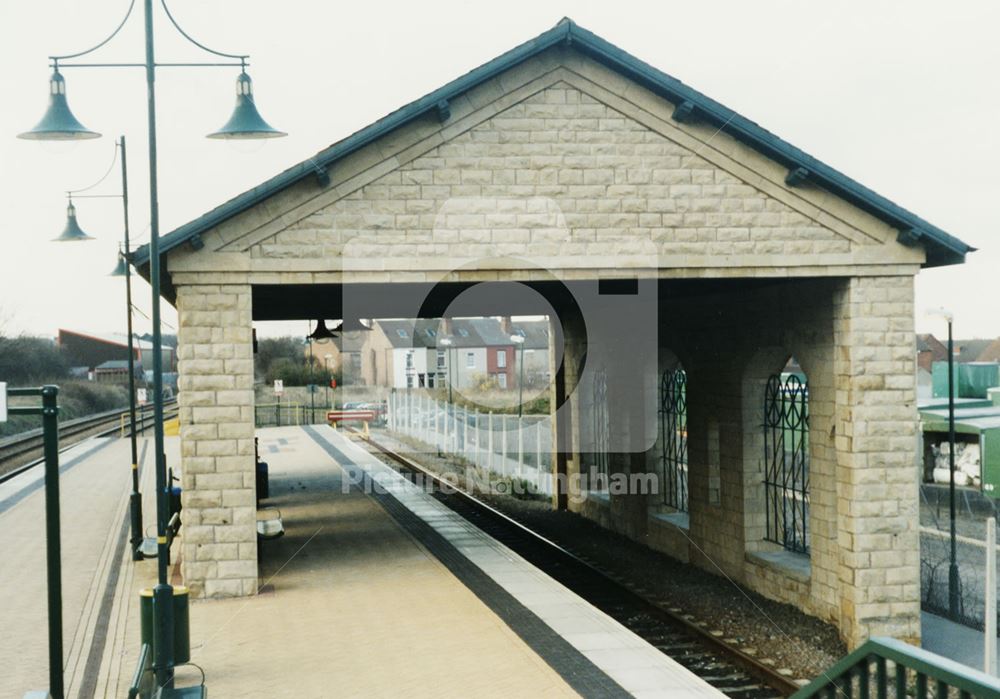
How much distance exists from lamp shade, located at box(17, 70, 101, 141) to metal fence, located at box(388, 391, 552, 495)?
18578mm

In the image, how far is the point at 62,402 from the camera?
5900 centimetres

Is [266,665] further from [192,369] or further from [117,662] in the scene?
[192,369]

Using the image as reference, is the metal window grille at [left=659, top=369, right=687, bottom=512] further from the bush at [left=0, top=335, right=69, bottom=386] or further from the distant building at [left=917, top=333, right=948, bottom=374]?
the distant building at [left=917, top=333, right=948, bottom=374]

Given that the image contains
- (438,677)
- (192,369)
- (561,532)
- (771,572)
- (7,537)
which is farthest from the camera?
(561,532)

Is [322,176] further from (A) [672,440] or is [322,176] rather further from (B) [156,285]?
(A) [672,440]

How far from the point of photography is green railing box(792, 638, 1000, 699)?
4.14m

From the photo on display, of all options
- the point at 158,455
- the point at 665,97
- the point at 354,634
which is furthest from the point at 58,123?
the point at 665,97

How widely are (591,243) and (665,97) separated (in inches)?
89.1

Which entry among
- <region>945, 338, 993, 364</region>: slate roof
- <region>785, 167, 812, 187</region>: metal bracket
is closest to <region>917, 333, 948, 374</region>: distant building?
<region>945, 338, 993, 364</region>: slate roof

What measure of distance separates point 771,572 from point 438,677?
8.17 m

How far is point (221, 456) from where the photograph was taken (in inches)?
532

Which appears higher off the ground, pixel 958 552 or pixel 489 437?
pixel 489 437

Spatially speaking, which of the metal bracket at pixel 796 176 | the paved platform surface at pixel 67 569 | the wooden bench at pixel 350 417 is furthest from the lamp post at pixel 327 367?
the metal bracket at pixel 796 176

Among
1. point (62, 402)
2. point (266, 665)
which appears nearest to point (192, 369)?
point (266, 665)
